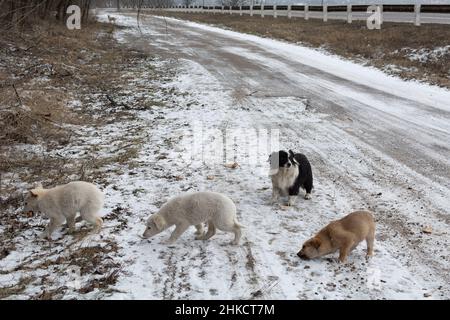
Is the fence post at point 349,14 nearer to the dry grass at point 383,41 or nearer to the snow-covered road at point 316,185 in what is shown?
the dry grass at point 383,41

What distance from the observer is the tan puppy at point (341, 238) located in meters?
5.46

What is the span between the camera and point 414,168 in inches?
342

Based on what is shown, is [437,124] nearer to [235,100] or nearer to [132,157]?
[235,100]

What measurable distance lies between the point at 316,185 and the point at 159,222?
3070mm

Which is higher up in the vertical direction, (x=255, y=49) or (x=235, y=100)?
(x=255, y=49)

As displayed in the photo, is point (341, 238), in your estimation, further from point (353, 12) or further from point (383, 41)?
point (353, 12)

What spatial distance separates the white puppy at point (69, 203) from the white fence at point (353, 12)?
7.78 metres

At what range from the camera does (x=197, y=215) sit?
19.3 ft

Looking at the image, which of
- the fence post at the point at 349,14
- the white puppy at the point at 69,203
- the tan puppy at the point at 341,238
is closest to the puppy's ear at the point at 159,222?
the white puppy at the point at 69,203

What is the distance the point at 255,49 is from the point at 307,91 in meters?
10.3

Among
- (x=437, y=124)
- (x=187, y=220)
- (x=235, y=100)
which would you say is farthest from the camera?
→ (x=235, y=100)

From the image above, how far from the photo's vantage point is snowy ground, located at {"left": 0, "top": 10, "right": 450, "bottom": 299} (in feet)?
17.0
